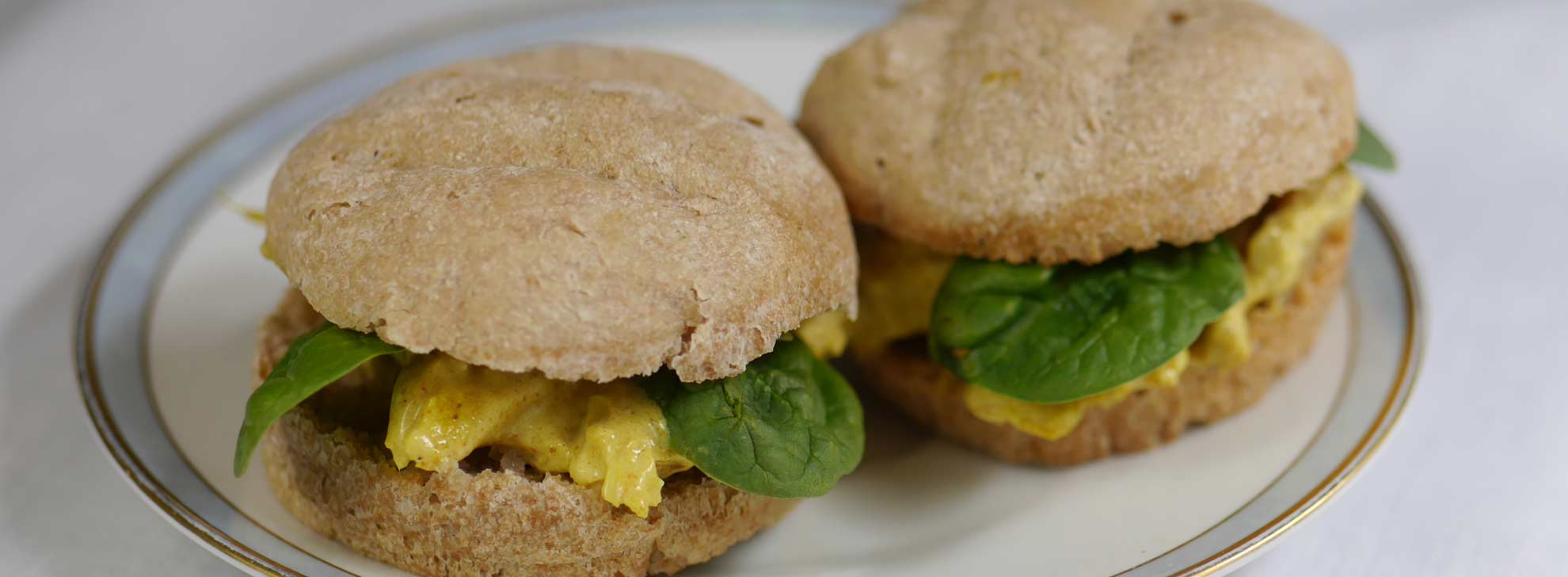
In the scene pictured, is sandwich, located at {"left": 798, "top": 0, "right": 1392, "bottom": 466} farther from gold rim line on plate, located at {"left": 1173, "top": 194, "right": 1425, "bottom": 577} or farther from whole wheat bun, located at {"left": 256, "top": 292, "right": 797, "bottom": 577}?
whole wheat bun, located at {"left": 256, "top": 292, "right": 797, "bottom": 577}

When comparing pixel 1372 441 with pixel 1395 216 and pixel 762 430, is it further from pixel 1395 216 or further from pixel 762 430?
pixel 762 430

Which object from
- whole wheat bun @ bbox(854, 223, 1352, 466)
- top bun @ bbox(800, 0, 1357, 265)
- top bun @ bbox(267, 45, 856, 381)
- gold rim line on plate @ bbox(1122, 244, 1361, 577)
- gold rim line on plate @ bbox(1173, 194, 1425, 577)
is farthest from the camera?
whole wheat bun @ bbox(854, 223, 1352, 466)

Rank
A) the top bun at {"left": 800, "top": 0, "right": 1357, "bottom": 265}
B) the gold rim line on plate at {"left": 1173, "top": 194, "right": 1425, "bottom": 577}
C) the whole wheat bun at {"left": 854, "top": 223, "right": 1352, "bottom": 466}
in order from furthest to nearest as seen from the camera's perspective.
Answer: the whole wheat bun at {"left": 854, "top": 223, "right": 1352, "bottom": 466}
the top bun at {"left": 800, "top": 0, "right": 1357, "bottom": 265}
the gold rim line on plate at {"left": 1173, "top": 194, "right": 1425, "bottom": 577}

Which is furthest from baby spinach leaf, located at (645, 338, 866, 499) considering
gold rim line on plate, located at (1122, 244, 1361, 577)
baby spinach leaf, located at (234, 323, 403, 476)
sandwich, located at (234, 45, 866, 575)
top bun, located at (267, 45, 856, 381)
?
gold rim line on plate, located at (1122, 244, 1361, 577)

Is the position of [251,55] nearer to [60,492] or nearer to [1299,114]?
[60,492]

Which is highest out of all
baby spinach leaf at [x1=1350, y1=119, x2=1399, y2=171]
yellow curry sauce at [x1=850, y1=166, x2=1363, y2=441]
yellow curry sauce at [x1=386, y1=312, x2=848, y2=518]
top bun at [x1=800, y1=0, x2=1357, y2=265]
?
top bun at [x1=800, y1=0, x2=1357, y2=265]

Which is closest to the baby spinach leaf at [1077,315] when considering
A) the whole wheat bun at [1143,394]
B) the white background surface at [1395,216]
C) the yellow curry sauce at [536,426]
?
the whole wheat bun at [1143,394]

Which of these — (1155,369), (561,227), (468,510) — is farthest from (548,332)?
(1155,369)

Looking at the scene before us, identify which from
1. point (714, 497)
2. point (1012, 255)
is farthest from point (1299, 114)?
point (714, 497)
